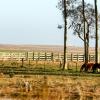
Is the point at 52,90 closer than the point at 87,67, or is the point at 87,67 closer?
the point at 52,90

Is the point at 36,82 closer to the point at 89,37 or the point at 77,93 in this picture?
Result: the point at 77,93

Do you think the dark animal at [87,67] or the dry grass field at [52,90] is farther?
the dark animal at [87,67]

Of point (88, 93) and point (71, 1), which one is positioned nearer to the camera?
point (88, 93)

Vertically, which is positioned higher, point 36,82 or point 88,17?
point 88,17

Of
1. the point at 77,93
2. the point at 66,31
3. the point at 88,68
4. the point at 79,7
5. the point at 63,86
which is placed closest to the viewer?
the point at 77,93

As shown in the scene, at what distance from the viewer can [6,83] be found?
3944 centimetres

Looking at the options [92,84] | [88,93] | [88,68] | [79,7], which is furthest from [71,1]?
[88,93]

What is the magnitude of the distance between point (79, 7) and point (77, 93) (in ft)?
157

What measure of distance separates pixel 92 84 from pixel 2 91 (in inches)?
326

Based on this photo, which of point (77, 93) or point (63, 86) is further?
point (63, 86)

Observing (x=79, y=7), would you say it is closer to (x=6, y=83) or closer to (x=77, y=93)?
(x=6, y=83)

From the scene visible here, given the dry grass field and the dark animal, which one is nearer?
the dry grass field

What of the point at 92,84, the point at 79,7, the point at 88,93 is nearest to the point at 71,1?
the point at 79,7

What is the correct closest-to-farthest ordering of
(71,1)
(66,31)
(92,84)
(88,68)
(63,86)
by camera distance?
(63,86)
(92,84)
(88,68)
(66,31)
(71,1)
